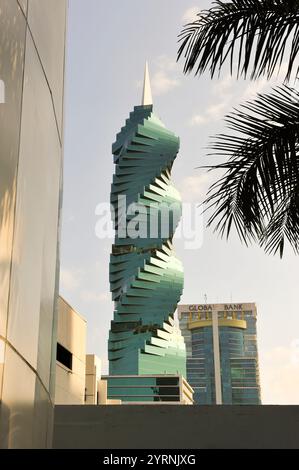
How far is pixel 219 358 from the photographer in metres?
180

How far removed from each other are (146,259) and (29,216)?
253ft

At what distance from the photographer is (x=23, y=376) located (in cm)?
518

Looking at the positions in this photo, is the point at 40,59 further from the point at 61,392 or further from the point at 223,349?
the point at 223,349

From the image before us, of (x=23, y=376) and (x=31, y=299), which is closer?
(x=23, y=376)

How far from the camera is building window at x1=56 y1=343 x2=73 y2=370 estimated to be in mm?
24045

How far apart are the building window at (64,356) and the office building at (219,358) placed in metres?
151

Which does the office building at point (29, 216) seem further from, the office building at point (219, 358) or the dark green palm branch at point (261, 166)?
the office building at point (219, 358)

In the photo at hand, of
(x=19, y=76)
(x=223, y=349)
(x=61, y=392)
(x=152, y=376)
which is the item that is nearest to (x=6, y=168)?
(x=19, y=76)

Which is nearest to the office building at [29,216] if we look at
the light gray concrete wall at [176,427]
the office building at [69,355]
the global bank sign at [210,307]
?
the light gray concrete wall at [176,427]

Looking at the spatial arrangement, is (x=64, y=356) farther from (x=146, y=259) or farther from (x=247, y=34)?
(x=146, y=259)

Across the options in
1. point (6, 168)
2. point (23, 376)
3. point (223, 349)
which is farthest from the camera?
point (223, 349)

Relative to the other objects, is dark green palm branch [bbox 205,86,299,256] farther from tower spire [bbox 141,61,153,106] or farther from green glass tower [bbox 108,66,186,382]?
tower spire [bbox 141,61,153,106]

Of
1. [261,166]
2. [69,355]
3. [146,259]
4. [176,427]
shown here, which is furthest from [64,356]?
[146,259]

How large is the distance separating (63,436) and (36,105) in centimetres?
1012
